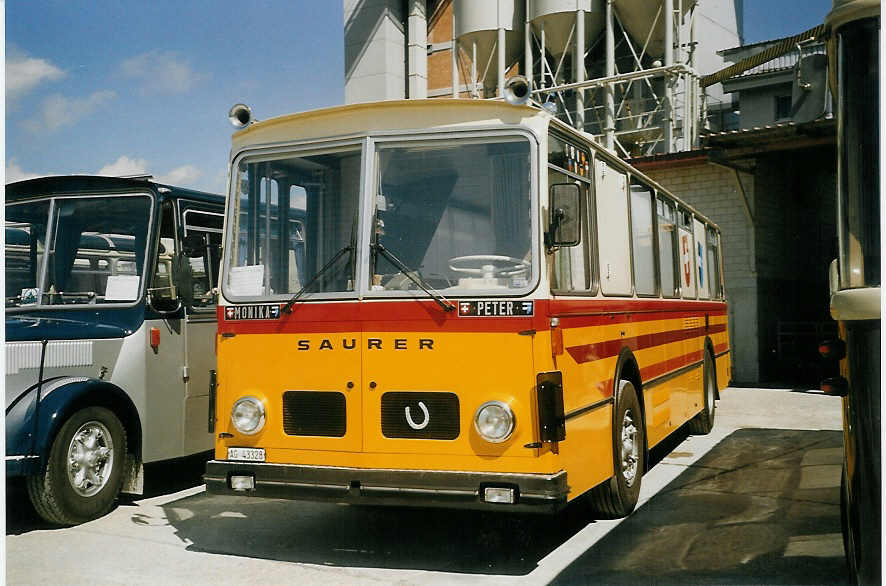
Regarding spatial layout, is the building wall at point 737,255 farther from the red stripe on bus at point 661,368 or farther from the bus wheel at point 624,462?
the bus wheel at point 624,462

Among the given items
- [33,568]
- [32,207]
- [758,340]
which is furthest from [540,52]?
[33,568]

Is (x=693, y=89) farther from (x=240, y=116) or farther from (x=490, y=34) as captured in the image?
(x=240, y=116)

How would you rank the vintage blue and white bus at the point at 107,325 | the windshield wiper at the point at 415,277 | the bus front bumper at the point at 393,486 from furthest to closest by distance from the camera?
the vintage blue and white bus at the point at 107,325
the windshield wiper at the point at 415,277
the bus front bumper at the point at 393,486

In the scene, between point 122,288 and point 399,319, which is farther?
point 122,288

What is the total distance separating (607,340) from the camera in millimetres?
6641

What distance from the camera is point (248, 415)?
6.00 metres

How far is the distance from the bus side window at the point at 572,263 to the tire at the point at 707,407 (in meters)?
5.48

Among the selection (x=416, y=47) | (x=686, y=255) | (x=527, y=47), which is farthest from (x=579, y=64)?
(x=686, y=255)

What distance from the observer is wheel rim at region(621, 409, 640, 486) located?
7.02 metres

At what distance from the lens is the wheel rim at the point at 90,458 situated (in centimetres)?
701

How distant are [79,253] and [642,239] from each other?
4760mm

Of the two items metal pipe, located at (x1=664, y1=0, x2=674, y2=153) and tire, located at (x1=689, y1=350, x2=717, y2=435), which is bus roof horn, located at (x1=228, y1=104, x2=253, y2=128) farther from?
metal pipe, located at (x1=664, y1=0, x2=674, y2=153)

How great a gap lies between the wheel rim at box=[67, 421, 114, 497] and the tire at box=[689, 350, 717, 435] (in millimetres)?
6949

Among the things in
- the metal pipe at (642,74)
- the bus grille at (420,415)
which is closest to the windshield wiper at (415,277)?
the bus grille at (420,415)
